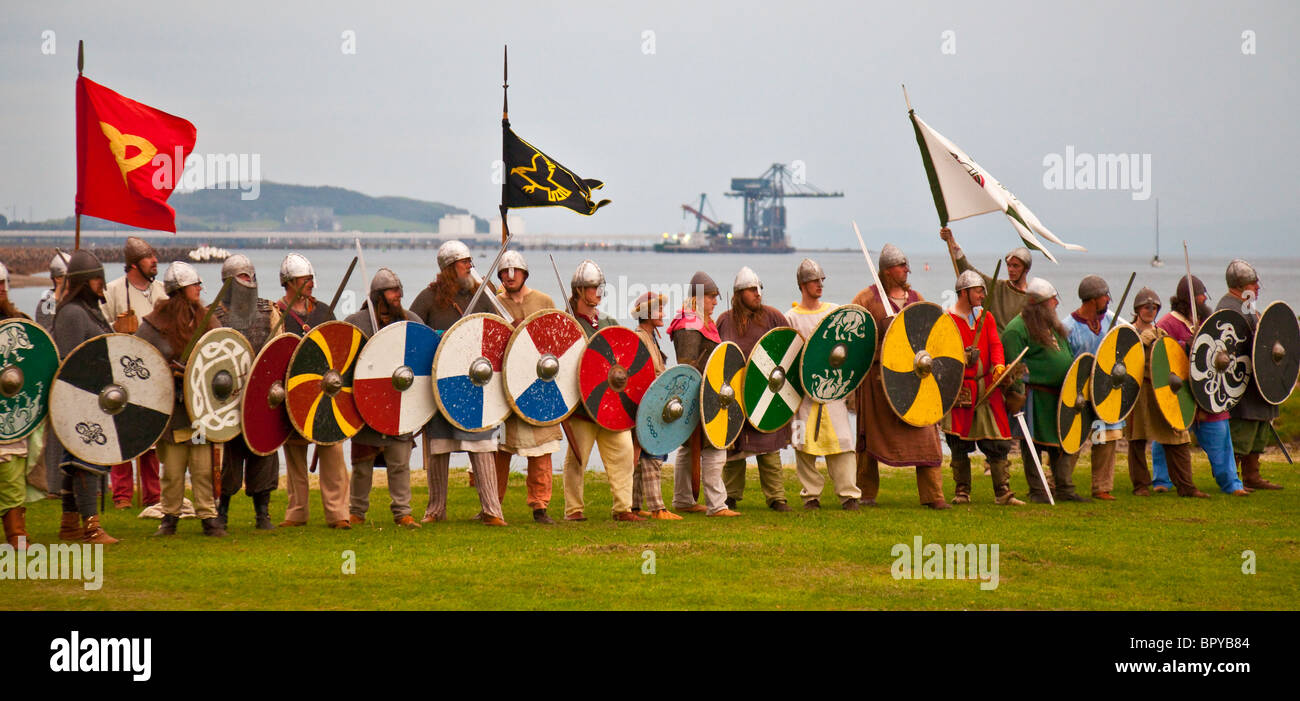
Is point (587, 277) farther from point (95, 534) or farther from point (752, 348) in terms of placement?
point (95, 534)

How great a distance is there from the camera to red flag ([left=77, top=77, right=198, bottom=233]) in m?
9.52

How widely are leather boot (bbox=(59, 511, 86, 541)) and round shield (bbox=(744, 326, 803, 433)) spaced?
444 centimetres

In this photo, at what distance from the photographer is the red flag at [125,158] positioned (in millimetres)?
9516

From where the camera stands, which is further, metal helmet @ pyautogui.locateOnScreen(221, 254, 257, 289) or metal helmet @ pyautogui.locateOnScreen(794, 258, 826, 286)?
metal helmet @ pyautogui.locateOnScreen(794, 258, 826, 286)

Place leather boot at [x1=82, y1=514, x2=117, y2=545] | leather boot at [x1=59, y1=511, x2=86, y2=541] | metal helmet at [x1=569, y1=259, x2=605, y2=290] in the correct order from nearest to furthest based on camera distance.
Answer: leather boot at [x1=82, y1=514, x2=117, y2=545]
leather boot at [x1=59, y1=511, x2=86, y2=541]
metal helmet at [x1=569, y1=259, x2=605, y2=290]

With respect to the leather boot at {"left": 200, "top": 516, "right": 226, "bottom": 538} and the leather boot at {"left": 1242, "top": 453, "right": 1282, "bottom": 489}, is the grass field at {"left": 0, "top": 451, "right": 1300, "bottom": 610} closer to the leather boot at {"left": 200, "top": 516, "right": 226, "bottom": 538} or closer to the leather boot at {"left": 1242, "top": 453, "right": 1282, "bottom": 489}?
the leather boot at {"left": 200, "top": 516, "right": 226, "bottom": 538}

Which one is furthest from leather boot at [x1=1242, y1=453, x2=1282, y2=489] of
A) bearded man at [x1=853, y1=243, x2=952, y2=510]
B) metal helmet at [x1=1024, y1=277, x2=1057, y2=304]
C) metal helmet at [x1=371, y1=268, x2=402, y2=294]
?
metal helmet at [x1=371, y1=268, x2=402, y2=294]

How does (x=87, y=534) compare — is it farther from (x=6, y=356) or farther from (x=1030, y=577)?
(x=1030, y=577)

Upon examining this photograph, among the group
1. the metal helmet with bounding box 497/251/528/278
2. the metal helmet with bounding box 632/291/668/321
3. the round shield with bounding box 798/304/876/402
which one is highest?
the metal helmet with bounding box 497/251/528/278

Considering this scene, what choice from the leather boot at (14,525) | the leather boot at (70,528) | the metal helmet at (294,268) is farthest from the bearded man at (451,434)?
the leather boot at (14,525)

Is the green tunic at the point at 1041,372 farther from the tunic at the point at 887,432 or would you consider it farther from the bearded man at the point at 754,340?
the bearded man at the point at 754,340

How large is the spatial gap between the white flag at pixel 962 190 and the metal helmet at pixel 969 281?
0.45 metres
